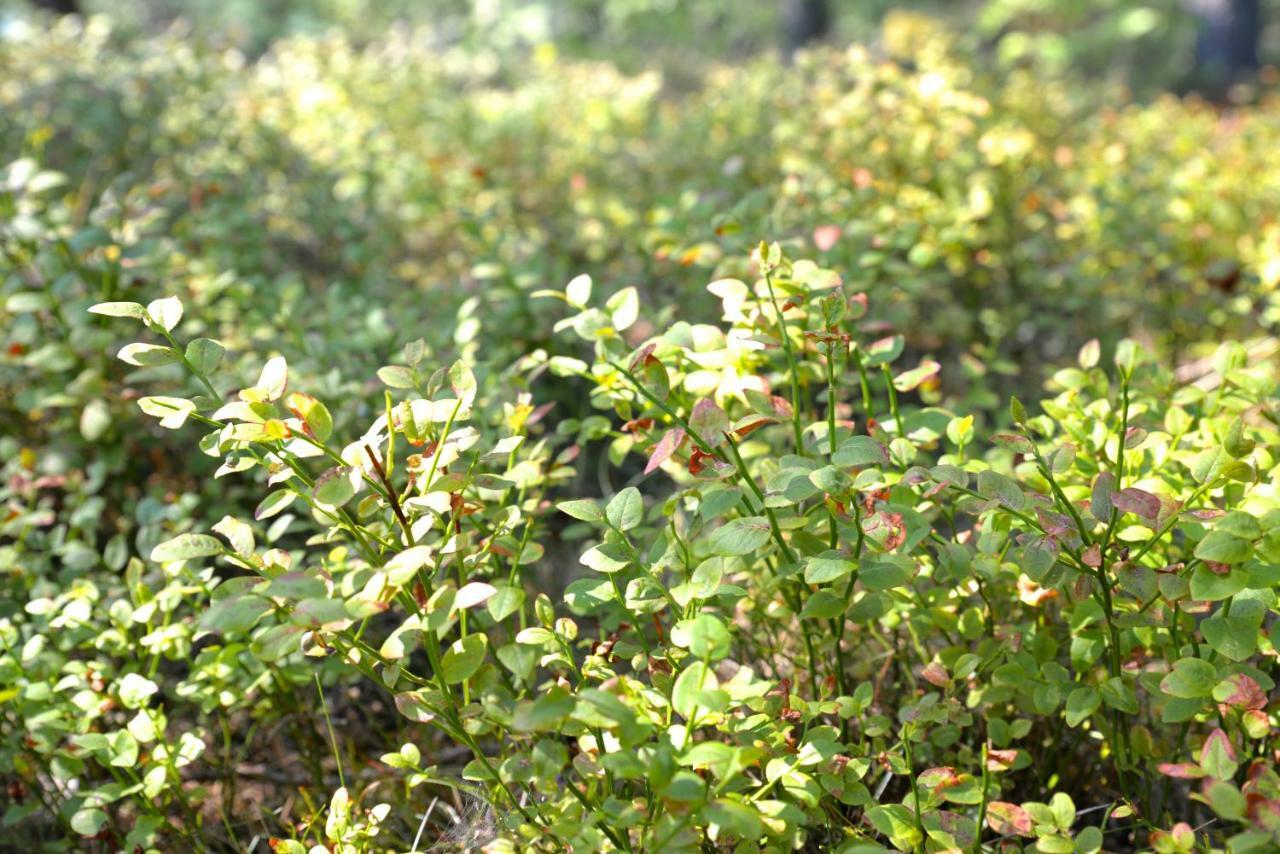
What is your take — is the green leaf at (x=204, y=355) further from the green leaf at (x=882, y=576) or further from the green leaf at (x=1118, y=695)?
the green leaf at (x=1118, y=695)

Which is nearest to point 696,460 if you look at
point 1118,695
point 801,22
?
point 1118,695

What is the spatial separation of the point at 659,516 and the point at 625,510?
1.92ft

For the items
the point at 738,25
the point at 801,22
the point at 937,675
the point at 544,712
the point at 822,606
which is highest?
the point at 544,712

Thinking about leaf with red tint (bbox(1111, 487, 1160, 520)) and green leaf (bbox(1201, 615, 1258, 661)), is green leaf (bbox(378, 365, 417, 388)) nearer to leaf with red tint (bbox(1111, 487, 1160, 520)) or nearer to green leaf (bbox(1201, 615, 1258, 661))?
leaf with red tint (bbox(1111, 487, 1160, 520))

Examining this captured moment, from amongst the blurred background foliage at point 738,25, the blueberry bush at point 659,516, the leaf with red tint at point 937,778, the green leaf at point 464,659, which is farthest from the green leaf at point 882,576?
the blurred background foliage at point 738,25

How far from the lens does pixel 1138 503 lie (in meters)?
1.17

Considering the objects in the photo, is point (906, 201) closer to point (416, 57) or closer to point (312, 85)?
point (312, 85)

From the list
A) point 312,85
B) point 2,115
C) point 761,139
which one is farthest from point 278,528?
point 312,85

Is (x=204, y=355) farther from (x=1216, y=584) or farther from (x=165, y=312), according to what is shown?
(x=1216, y=584)

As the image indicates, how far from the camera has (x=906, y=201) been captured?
119 inches

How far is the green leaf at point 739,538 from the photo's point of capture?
1.21 m

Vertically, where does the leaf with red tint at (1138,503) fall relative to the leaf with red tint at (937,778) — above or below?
above

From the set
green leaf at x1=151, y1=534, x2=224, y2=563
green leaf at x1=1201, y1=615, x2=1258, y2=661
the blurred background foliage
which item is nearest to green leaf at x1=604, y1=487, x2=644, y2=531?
green leaf at x1=151, y1=534, x2=224, y2=563

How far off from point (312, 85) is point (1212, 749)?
480 centimetres
